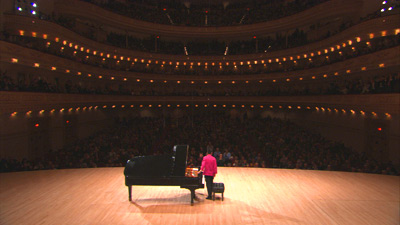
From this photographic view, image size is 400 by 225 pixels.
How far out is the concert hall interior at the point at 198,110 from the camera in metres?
9.08

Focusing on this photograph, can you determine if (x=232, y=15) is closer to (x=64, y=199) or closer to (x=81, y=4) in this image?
(x=81, y=4)

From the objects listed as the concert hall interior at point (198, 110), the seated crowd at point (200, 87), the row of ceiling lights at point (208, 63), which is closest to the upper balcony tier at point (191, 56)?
the row of ceiling lights at point (208, 63)

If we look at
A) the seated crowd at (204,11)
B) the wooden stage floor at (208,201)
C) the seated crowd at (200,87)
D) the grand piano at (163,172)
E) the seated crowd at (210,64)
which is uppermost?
the seated crowd at (204,11)

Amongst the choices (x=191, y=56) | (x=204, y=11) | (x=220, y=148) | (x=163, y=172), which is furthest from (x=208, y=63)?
(x=163, y=172)

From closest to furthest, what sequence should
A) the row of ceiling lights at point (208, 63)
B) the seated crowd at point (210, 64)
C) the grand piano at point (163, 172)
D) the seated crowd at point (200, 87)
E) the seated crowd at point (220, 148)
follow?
1. the grand piano at point (163, 172)
2. the seated crowd at point (220, 148)
3. the seated crowd at point (200, 87)
4. the row of ceiling lights at point (208, 63)
5. the seated crowd at point (210, 64)

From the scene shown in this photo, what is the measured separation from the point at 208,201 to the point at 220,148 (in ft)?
36.5

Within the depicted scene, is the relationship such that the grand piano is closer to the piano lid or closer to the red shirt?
the piano lid

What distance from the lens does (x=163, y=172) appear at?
29.4 ft

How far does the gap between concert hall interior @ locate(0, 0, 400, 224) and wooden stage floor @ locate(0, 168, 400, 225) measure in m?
0.06

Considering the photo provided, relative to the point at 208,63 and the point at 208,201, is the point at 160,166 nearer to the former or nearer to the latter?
the point at 208,201

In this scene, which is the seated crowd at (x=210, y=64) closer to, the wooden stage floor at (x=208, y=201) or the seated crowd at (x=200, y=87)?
the seated crowd at (x=200, y=87)

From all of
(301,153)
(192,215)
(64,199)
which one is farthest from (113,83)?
(192,215)

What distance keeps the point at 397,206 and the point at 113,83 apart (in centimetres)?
2898

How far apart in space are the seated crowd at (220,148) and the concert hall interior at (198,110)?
137mm
